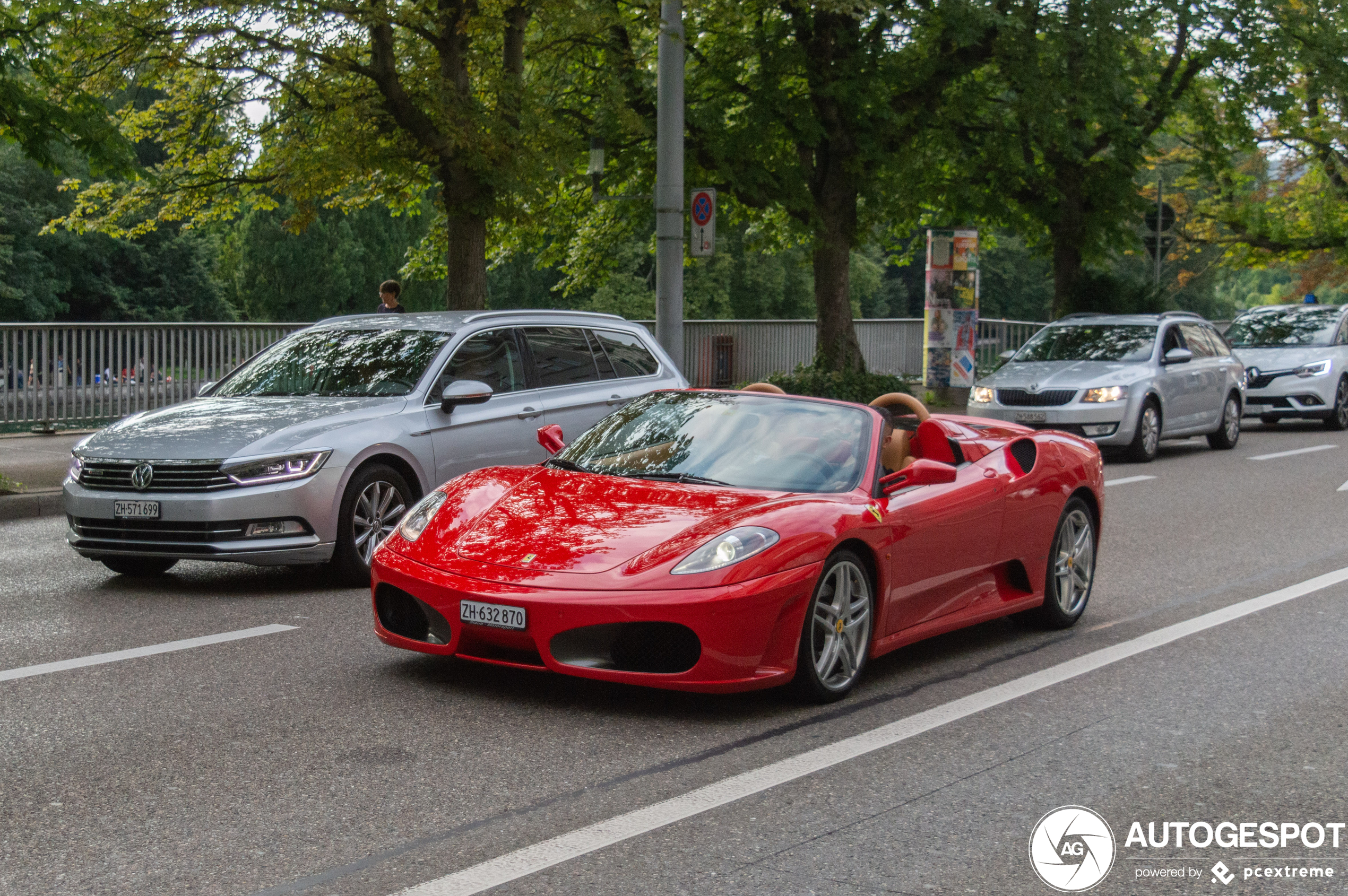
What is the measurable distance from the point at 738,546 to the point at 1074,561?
2.87 m

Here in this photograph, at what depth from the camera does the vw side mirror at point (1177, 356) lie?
18.6 metres

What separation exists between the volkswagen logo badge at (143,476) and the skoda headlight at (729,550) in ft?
13.2

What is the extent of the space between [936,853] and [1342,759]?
2002mm

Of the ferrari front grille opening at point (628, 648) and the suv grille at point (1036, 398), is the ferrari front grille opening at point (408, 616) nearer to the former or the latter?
the ferrari front grille opening at point (628, 648)

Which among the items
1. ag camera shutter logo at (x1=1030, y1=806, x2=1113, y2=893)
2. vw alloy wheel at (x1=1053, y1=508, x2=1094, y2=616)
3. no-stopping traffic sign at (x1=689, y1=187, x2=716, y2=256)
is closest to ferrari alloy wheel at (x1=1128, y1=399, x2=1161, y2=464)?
no-stopping traffic sign at (x1=689, y1=187, x2=716, y2=256)

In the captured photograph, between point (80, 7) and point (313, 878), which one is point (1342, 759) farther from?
point (80, 7)

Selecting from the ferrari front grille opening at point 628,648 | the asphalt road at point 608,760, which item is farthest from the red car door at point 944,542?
the ferrari front grille opening at point 628,648

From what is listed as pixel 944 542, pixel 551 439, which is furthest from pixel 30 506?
pixel 944 542

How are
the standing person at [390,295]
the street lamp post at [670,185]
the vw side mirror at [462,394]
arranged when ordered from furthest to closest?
the standing person at [390,295] < the street lamp post at [670,185] < the vw side mirror at [462,394]

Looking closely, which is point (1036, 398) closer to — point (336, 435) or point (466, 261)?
point (466, 261)

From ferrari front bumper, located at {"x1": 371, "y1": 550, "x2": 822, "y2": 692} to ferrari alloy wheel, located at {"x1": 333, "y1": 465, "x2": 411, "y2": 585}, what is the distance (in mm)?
3053

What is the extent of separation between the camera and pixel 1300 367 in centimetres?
2295

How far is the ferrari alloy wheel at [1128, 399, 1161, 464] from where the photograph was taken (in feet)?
58.8

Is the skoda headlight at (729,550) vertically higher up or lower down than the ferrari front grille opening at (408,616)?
higher up
